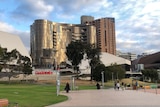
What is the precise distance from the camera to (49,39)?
11944 cm

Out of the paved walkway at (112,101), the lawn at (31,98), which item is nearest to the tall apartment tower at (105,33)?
the lawn at (31,98)

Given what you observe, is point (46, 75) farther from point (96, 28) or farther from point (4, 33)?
point (96, 28)

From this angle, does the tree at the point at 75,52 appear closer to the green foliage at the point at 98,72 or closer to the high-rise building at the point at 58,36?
the green foliage at the point at 98,72

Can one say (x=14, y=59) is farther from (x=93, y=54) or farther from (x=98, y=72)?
(x=93, y=54)

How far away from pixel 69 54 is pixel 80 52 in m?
3.40

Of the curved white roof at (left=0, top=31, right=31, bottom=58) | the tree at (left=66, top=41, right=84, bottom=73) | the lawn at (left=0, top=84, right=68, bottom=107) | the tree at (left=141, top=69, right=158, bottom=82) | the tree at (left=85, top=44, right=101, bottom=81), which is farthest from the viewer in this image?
the curved white roof at (left=0, top=31, right=31, bottom=58)

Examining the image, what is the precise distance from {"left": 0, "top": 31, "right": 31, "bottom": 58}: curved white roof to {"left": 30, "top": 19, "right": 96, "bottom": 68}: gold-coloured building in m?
8.38

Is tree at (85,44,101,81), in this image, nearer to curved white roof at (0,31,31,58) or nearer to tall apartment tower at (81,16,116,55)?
curved white roof at (0,31,31,58)

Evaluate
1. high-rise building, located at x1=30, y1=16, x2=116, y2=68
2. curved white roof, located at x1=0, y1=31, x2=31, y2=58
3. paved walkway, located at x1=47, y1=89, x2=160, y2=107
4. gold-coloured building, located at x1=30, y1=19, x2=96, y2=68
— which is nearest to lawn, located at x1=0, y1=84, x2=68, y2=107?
paved walkway, located at x1=47, y1=89, x2=160, y2=107

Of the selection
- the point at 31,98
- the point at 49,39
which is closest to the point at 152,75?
the point at 49,39

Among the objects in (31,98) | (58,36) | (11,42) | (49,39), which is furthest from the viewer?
(58,36)

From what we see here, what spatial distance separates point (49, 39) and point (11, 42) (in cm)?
1528

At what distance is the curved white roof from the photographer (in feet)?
351

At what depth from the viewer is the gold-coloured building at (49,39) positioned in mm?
116625
